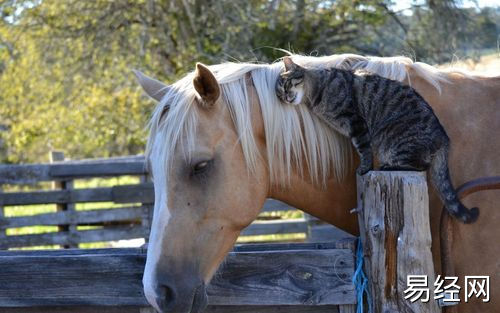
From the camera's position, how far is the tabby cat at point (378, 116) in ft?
8.97

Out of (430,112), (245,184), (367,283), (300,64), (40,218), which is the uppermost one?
(300,64)

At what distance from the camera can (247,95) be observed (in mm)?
2842

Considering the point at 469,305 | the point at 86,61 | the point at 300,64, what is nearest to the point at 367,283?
the point at 469,305

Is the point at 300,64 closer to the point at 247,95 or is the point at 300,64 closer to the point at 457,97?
the point at 247,95

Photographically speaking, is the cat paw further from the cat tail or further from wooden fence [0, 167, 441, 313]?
the cat tail

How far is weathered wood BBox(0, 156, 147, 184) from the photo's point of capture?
9.02 m

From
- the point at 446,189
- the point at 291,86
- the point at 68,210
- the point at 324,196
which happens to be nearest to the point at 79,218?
the point at 68,210

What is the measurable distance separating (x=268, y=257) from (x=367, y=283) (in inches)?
17.4

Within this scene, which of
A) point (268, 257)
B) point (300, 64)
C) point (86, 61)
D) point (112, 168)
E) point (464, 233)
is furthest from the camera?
point (86, 61)

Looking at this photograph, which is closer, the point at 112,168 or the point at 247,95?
the point at 247,95

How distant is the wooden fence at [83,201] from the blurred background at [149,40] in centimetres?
409

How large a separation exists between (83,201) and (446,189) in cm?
740

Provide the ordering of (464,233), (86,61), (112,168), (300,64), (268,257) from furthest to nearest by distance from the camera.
Answer: (86,61) → (112,168) → (300,64) → (268,257) → (464,233)

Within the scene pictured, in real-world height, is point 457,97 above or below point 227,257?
above
